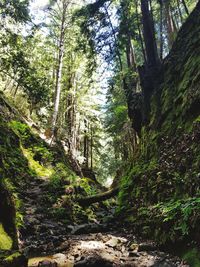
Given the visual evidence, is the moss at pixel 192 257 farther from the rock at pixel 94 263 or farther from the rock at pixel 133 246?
the rock at pixel 133 246

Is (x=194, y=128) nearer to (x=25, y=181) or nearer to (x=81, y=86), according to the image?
(x=25, y=181)

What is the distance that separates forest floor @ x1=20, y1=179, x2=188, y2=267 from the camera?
5.71 metres

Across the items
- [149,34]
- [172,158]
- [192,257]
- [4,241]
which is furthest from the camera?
[149,34]

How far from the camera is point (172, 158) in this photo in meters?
8.06

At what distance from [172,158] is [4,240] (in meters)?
4.81

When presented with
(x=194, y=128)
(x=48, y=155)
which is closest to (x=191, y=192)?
(x=194, y=128)

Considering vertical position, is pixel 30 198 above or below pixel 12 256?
above

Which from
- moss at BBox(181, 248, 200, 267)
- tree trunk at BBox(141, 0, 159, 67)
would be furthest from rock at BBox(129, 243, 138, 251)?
tree trunk at BBox(141, 0, 159, 67)

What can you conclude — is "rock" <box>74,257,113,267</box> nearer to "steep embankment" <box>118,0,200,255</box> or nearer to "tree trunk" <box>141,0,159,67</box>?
"steep embankment" <box>118,0,200,255</box>

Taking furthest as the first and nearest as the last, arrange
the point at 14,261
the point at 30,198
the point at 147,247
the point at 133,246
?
the point at 30,198 → the point at 133,246 → the point at 147,247 → the point at 14,261

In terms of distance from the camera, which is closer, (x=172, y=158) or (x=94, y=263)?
(x=94, y=263)

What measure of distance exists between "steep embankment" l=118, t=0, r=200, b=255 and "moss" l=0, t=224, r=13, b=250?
2523 millimetres

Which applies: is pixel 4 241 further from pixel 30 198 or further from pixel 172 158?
pixel 30 198

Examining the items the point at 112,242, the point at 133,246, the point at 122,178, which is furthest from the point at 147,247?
the point at 122,178
